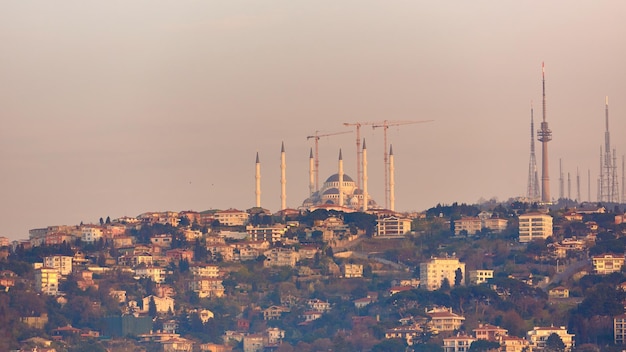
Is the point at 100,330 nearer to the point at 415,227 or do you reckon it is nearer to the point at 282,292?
the point at 282,292

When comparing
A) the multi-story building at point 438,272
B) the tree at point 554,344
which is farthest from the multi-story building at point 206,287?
the tree at point 554,344

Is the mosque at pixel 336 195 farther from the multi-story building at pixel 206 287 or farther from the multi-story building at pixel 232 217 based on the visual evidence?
the multi-story building at pixel 206 287

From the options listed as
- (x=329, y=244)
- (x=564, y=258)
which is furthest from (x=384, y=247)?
(x=564, y=258)

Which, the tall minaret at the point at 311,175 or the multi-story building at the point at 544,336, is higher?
the tall minaret at the point at 311,175

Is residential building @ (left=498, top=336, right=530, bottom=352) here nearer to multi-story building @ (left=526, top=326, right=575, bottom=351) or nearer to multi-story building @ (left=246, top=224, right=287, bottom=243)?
multi-story building @ (left=526, top=326, right=575, bottom=351)

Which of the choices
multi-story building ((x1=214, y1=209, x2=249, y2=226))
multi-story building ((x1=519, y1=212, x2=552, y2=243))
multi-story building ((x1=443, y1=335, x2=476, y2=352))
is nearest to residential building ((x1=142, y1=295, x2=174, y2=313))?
multi-story building ((x1=443, y1=335, x2=476, y2=352))

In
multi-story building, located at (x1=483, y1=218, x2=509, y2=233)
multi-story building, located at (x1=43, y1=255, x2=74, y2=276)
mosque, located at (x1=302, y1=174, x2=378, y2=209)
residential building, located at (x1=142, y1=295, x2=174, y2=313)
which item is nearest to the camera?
residential building, located at (x1=142, y1=295, x2=174, y2=313)
